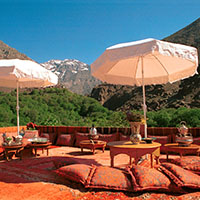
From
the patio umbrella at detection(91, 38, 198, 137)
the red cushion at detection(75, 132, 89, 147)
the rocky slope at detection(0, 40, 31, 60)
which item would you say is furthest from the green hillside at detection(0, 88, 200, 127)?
the rocky slope at detection(0, 40, 31, 60)

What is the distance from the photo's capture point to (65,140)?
7496mm

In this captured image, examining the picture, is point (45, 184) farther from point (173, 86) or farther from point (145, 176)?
point (173, 86)

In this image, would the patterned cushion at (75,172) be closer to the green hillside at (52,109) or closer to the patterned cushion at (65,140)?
the patterned cushion at (65,140)

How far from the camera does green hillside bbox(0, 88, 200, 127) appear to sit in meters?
9.45

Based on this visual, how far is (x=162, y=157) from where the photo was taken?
5430 mm

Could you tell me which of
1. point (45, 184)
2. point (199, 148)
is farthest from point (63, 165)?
point (199, 148)

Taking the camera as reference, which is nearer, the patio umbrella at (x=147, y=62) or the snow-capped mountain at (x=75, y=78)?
the patio umbrella at (x=147, y=62)

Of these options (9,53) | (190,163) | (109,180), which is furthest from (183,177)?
(9,53)

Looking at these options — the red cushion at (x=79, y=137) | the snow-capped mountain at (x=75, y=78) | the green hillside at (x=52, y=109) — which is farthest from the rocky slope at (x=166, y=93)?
the snow-capped mountain at (x=75, y=78)

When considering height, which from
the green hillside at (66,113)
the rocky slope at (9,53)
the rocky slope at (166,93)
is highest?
the rocky slope at (9,53)

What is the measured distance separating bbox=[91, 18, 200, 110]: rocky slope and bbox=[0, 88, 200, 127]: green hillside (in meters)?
8.22

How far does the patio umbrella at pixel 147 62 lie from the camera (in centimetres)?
363

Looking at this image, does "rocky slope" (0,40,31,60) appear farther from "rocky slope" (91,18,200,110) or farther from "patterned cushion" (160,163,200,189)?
"patterned cushion" (160,163,200,189)

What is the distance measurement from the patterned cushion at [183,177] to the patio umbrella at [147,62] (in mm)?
1623
